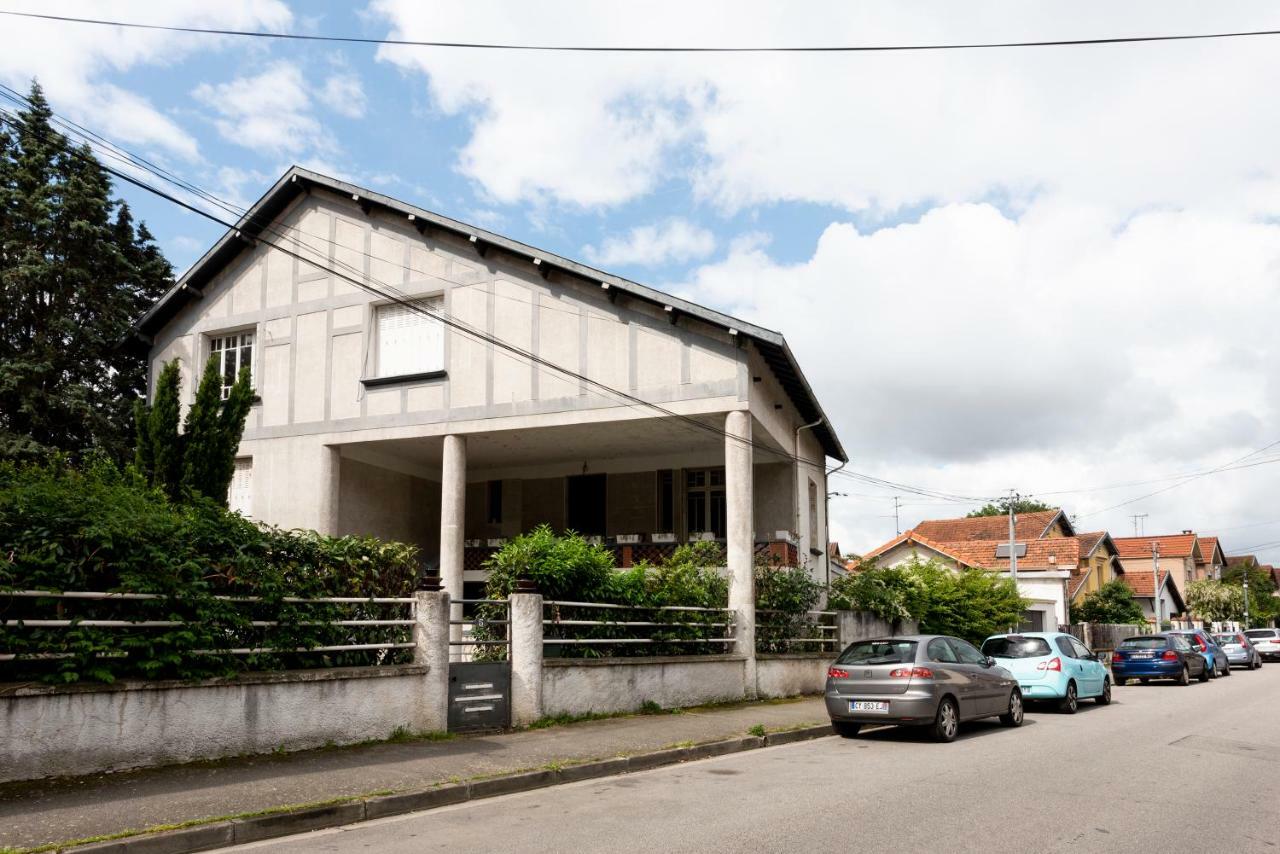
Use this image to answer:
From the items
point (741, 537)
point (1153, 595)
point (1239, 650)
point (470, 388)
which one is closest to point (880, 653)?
point (741, 537)

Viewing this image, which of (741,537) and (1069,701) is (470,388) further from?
(1069,701)

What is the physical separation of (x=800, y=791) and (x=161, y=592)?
637cm

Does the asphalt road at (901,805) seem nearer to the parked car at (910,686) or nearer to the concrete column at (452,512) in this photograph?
the parked car at (910,686)

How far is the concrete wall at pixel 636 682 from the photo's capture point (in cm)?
1376

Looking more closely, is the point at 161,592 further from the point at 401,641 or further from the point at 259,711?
the point at 401,641

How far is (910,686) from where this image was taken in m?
12.8

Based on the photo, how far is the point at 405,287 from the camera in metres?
21.8

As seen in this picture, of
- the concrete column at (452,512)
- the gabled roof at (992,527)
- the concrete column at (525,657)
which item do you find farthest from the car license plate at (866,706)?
the gabled roof at (992,527)

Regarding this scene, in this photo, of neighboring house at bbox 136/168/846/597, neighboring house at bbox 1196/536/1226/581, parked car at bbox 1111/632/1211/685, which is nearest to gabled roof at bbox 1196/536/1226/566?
neighboring house at bbox 1196/536/1226/581

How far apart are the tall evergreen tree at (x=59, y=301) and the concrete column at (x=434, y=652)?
14994 millimetres

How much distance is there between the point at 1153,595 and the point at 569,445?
56.6 m

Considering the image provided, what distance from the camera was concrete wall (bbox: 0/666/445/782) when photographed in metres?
8.51

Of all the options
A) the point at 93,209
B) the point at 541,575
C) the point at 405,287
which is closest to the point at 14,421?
the point at 93,209

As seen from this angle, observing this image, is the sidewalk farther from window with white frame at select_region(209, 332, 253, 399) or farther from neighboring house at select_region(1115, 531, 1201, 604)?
neighboring house at select_region(1115, 531, 1201, 604)
